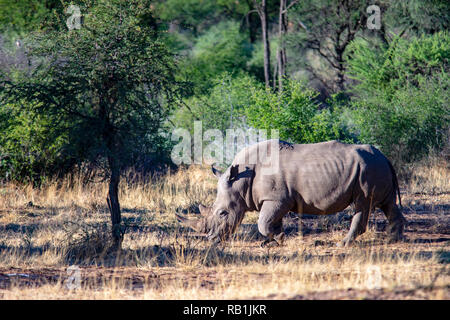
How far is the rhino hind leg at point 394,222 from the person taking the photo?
9008mm

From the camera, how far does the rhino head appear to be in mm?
8906

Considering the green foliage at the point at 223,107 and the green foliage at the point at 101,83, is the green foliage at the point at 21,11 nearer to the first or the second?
the green foliage at the point at 223,107

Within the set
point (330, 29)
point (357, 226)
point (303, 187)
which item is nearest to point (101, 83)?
point (303, 187)

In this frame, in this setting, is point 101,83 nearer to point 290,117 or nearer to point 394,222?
point 394,222

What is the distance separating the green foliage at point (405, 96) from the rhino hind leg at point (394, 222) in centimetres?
586

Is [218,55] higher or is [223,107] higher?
[218,55]

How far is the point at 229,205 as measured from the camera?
8.92 meters

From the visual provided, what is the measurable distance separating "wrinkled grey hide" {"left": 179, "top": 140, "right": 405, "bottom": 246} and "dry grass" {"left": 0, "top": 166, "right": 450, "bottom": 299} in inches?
14.5

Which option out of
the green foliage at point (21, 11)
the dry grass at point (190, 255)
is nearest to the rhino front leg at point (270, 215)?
the dry grass at point (190, 255)

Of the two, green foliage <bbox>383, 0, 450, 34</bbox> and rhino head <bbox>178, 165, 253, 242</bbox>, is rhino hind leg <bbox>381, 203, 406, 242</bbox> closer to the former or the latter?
rhino head <bbox>178, 165, 253, 242</bbox>

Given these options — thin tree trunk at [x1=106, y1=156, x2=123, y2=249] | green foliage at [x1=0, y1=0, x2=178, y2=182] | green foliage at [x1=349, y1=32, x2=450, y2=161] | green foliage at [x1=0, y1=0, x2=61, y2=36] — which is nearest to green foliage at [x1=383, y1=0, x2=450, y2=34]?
green foliage at [x1=349, y1=32, x2=450, y2=161]

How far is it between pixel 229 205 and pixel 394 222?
2527 mm
